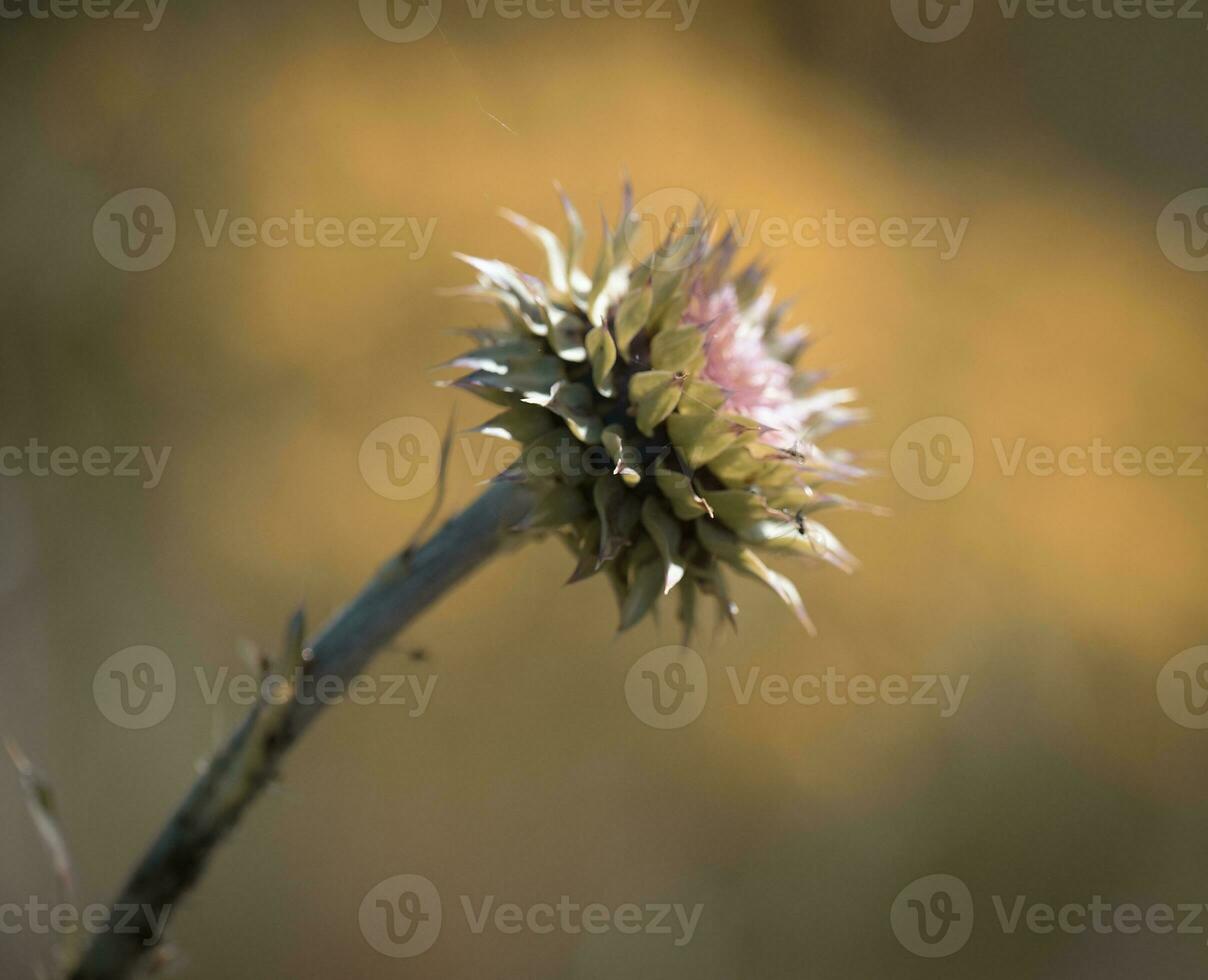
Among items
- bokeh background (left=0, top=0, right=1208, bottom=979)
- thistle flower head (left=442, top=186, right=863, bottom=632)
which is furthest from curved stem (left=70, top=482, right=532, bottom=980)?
bokeh background (left=0, top=0, right=1208, bottom=979)

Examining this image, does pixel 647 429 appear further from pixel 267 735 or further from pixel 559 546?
pixel 559 546

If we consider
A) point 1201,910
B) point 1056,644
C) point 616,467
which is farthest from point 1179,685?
point 616,467

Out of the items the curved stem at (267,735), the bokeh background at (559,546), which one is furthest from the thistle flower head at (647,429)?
the bokeh background at (559,546)

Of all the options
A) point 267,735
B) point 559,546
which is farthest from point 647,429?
point 559,546

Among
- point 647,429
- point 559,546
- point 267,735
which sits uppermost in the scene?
point 647,429

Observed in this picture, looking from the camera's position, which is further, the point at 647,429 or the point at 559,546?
the point at 559,546

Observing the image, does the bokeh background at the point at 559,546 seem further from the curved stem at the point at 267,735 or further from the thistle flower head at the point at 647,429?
the thistle flower head at the point at 647,429
